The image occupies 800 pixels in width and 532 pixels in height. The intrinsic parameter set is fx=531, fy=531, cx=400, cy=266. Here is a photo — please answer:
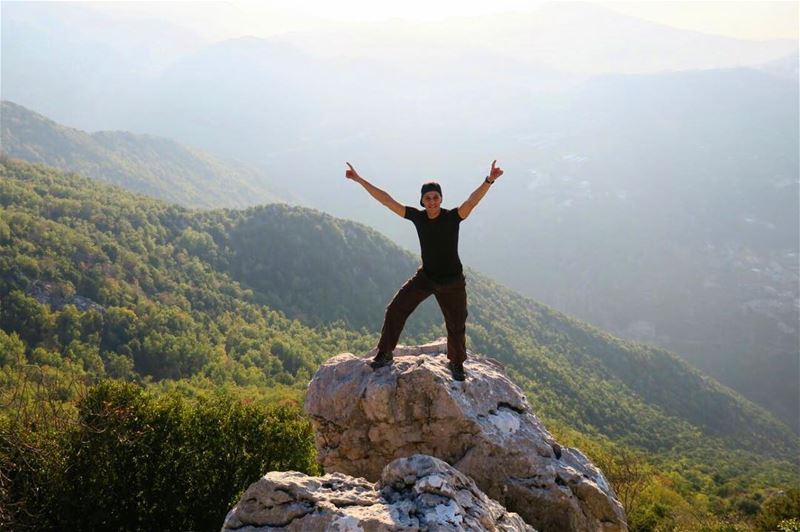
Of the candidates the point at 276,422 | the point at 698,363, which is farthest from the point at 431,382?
the point at 698,363

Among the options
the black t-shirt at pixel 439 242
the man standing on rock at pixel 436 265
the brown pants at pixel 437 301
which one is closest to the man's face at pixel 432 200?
the man standing on rock at pixel 436 265

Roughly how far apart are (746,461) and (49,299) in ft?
378

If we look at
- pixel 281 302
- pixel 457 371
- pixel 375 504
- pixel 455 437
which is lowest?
pixel 281 302

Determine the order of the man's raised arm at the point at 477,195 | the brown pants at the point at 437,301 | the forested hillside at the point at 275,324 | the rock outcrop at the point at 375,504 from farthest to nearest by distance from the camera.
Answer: the forested hillside at the point at 275,324 < the brown pants at the point at 437,301 < the man's raised arm at the point at 477,195 < the rock outcrop at the point at 375,504

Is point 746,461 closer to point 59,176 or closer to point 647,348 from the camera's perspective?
point 647,348

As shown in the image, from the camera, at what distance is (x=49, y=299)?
76.4 meters

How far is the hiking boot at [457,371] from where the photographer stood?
12.9m

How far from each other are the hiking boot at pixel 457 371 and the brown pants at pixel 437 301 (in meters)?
A: 0.20

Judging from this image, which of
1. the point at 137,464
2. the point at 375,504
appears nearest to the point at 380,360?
the point at 375,504

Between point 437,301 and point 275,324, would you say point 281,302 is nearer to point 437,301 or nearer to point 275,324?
point 275,324

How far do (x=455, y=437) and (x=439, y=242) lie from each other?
453cm

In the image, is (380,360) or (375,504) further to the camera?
(380,360)

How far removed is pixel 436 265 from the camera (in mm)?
11359

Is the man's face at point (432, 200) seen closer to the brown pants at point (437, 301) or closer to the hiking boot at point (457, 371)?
the brown pants at point (437, 301)
